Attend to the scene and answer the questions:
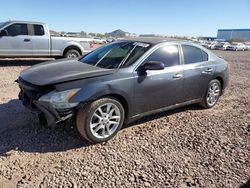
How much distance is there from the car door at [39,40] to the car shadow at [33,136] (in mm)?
6477

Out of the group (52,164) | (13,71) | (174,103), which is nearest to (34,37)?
(13,71)

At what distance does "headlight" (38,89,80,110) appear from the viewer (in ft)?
12.2

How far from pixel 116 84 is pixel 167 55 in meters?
1.37

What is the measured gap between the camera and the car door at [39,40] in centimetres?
1095

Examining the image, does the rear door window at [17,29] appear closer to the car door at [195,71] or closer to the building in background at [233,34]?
the car door at [195,71]

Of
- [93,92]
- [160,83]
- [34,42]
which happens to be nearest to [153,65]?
[160,83]

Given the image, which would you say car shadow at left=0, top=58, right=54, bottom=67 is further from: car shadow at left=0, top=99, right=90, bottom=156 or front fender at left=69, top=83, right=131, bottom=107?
front fender at left=69, top=83, right=131, bottom=107

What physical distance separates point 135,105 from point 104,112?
0.58 meters

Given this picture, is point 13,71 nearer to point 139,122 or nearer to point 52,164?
point 139,122

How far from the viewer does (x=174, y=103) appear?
5.11 m

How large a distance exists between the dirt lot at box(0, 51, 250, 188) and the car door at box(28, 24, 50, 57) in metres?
6.08

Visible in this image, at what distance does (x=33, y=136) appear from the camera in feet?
13.9

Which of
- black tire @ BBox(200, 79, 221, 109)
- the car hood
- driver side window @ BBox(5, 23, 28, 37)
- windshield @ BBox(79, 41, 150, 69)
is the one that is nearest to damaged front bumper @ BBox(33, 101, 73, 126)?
the car hood

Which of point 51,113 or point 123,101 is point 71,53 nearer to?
point 123,101
